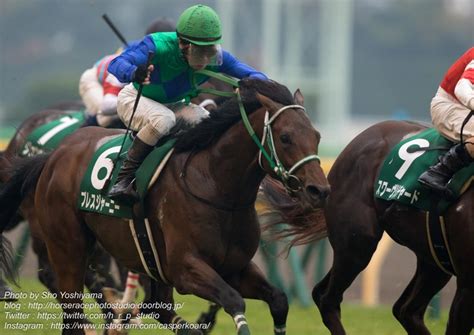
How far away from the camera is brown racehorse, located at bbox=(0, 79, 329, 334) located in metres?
6.42

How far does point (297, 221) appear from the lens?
8.23 m

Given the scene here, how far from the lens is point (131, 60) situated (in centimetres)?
706

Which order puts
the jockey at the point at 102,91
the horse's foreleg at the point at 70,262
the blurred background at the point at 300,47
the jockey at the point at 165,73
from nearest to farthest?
the jockey at the point at 165,73, the horse's foreleg at the point at 70,262, the jockey at the point at 102,91, the blurred background at the point at 300,47

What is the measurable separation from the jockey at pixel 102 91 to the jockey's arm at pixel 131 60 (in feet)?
7.57

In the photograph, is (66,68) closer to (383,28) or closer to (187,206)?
(383,28)

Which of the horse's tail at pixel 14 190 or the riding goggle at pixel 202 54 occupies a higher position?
the riding goggle at pixel 202 54

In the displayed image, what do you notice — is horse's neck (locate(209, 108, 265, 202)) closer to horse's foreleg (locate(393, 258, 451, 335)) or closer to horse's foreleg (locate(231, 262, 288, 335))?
horse's foreleg (locate(231, 262, 288, 335))

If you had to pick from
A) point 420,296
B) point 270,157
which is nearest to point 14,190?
point 270,157

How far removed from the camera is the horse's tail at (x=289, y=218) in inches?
323

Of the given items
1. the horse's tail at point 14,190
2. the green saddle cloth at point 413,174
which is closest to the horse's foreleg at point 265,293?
the green saddle cloth at point 413,174

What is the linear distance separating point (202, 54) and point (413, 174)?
4.99 feet

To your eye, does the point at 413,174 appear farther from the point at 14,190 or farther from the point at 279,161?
the point at 14,190

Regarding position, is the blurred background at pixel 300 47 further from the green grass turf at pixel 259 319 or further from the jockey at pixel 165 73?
the jockey at pixel 165 73

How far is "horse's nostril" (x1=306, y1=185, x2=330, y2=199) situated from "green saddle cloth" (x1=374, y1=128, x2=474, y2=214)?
121 cm
